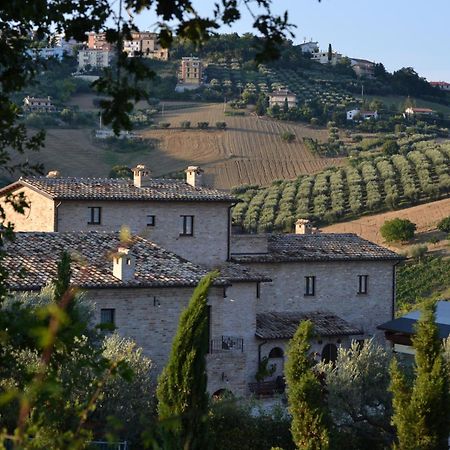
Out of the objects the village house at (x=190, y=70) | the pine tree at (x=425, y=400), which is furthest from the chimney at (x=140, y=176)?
the village house at (x=190, y=70)

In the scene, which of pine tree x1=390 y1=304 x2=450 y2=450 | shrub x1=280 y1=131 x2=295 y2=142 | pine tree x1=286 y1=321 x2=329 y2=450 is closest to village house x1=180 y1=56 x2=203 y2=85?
shrub x1=280 y1=131 x2=295 y2=142

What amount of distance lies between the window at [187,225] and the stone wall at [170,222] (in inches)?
3.6

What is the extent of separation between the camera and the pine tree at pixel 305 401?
19422 millimetres

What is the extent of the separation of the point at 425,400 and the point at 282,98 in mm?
105922

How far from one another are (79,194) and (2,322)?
23271 mm

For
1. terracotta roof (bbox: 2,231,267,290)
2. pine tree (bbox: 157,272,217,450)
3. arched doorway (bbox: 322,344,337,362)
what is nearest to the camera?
pine tree (bbox: 157,272,217,450)

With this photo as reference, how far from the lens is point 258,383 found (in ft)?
98.5

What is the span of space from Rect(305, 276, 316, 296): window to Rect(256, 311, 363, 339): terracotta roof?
597 millimetres

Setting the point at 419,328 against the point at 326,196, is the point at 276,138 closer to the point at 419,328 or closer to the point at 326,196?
the point at 326,196

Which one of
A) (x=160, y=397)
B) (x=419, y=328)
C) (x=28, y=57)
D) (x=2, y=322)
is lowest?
(x=160, y=397)

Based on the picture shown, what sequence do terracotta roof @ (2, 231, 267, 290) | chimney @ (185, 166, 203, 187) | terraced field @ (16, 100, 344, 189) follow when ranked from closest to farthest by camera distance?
terracotta roof @ (2, 231, 267, 290) → chimney @ (185, 166, 203, 187) → terraced field @ (16, 100, 344, 189)

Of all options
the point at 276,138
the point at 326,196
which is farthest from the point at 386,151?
the point at 326,196

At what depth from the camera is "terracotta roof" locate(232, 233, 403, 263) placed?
108 ft

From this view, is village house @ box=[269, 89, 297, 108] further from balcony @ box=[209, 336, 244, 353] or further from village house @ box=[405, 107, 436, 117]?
balcony @ box=[209, 336, 244, 353]
